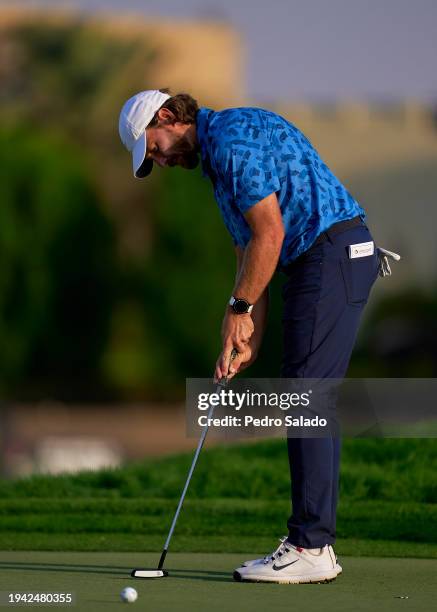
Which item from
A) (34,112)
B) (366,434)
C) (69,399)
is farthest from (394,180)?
(366,434)

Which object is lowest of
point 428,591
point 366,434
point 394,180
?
point 428,591

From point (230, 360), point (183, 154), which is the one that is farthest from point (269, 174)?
point (230, 360)

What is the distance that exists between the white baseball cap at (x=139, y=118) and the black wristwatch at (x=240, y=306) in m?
0.73

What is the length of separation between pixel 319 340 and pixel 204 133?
1015 mm

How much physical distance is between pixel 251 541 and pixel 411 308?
5555 centimetres

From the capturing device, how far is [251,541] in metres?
8.45

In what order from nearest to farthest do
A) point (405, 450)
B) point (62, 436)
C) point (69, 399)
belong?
point (405, 450) < point (62, 436) < point (69, 399)

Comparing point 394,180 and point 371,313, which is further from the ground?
point 394,180

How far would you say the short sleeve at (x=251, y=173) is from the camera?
6625 mm

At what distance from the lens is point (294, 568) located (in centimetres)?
670

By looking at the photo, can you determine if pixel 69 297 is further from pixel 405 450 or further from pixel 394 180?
pixel 405 450

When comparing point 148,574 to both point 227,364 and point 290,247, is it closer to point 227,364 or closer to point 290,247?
point 227,364

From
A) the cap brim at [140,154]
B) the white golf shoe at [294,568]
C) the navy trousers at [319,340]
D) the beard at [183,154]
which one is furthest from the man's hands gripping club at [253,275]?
the white golf shoe at [294,568]

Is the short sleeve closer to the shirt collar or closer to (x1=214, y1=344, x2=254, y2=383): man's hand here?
the shirt collar
